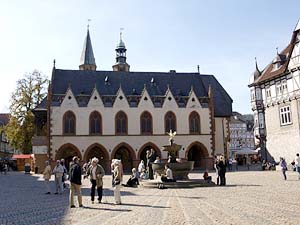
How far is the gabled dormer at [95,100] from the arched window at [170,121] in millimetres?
8605

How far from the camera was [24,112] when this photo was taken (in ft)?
179

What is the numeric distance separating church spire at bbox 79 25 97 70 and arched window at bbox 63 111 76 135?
109 feet

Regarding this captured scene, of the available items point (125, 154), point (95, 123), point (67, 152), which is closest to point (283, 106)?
point (125, 154)

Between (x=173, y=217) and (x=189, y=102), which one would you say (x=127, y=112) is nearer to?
(x=189, y=102)

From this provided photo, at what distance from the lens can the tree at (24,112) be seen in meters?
53.0

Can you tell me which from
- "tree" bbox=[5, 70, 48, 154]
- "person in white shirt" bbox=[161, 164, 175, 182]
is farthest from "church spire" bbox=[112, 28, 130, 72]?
"person in white shirt" bbox=[161, 164, 175, 182]

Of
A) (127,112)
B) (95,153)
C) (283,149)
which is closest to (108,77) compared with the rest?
(127,112)

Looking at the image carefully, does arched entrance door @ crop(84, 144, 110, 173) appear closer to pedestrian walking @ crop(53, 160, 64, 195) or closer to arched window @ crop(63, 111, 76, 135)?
arched window @ crop(63, 111, 76, 135)

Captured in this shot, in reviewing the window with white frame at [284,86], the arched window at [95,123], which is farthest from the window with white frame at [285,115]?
the arched window at [95,123]

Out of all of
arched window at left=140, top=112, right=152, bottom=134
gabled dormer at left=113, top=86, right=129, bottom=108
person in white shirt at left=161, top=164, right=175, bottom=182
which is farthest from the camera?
arched window at left=140, top=112, right=152, bottom=134

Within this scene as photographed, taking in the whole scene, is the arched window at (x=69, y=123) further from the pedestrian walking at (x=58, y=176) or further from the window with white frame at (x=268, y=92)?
the pedestrian walking at (x=58, y=176)

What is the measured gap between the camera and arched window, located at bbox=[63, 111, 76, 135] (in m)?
46.2

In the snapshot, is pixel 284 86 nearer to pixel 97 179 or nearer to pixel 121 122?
pixel 121 122

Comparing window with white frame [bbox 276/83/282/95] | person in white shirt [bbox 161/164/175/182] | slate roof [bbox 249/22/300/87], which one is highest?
slate roof [bbox 249/22/300/87]
